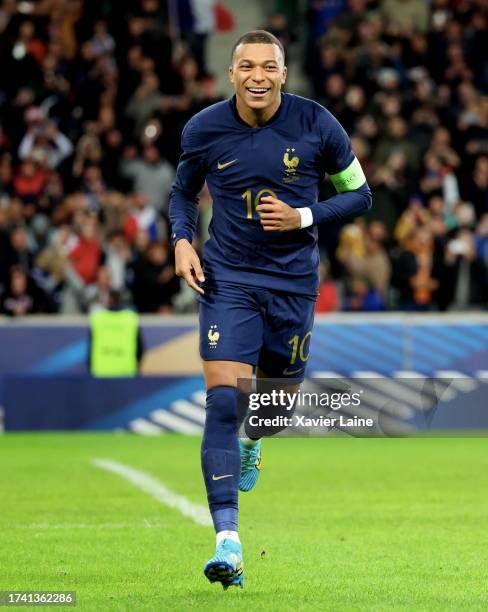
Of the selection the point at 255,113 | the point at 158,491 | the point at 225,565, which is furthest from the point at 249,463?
the point at 158,491

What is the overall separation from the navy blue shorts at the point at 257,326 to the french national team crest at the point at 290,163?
488 millimetres

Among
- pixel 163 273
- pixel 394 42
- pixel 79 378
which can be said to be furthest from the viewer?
pixel 394 42

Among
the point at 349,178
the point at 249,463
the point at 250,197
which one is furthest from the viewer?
the point at 249,463

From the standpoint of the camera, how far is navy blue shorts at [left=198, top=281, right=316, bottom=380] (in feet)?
22.2

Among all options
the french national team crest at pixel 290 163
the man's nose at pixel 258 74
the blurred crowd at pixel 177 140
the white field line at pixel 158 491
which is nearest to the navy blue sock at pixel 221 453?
the french national team crest at pixel 290 163

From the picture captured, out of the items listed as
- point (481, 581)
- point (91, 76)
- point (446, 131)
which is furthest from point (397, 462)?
point (91, 76)

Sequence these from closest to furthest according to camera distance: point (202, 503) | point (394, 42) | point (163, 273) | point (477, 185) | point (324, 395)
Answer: point (324, 395) → point (202, 503) → point (163, 273) → point (477, 185) → point (394, 42)

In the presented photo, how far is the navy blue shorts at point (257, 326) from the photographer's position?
6762 mm

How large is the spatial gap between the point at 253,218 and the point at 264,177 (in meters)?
0.18

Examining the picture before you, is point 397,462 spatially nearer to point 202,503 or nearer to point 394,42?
point 202,503

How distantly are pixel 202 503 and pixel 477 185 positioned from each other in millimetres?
11776

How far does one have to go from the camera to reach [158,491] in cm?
1118

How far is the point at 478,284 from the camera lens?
19.6 meters

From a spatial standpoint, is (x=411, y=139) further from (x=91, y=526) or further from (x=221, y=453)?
(x=221, y=453)
